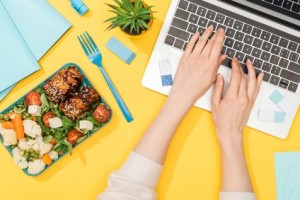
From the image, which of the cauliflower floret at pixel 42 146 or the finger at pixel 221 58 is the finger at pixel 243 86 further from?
the cauliflower floret at pixel 42 146

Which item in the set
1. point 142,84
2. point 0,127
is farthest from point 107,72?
point 0,127

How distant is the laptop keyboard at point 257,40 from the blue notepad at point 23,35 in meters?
0.33

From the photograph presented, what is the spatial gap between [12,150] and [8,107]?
0.12 m

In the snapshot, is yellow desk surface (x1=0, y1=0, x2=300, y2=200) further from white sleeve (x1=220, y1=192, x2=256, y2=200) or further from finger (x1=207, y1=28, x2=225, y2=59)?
finger (x1=207, y1=28, x2=225, y2=59)

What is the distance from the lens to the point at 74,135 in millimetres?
1120

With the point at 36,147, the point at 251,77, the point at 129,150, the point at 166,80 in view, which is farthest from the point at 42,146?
the point at 251,77

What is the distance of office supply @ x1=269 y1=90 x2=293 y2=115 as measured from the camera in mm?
1131

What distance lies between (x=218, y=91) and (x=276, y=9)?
26 centimetres

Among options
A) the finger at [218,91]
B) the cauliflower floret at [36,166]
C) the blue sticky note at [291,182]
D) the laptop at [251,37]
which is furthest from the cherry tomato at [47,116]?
the blue sticky note at [291,182]

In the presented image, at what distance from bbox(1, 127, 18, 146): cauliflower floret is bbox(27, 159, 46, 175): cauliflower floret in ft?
0.24

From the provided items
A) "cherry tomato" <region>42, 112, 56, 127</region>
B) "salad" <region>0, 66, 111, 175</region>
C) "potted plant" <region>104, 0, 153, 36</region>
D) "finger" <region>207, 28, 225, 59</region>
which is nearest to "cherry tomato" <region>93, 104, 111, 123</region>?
"salad" <region>0, 66, 111, 175</region>

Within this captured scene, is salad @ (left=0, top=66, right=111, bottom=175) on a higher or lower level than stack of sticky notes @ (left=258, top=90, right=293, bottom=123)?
lower

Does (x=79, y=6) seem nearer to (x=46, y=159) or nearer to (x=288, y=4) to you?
(x=46, y=159)

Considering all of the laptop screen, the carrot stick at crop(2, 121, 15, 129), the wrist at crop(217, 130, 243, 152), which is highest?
the laptop screen
